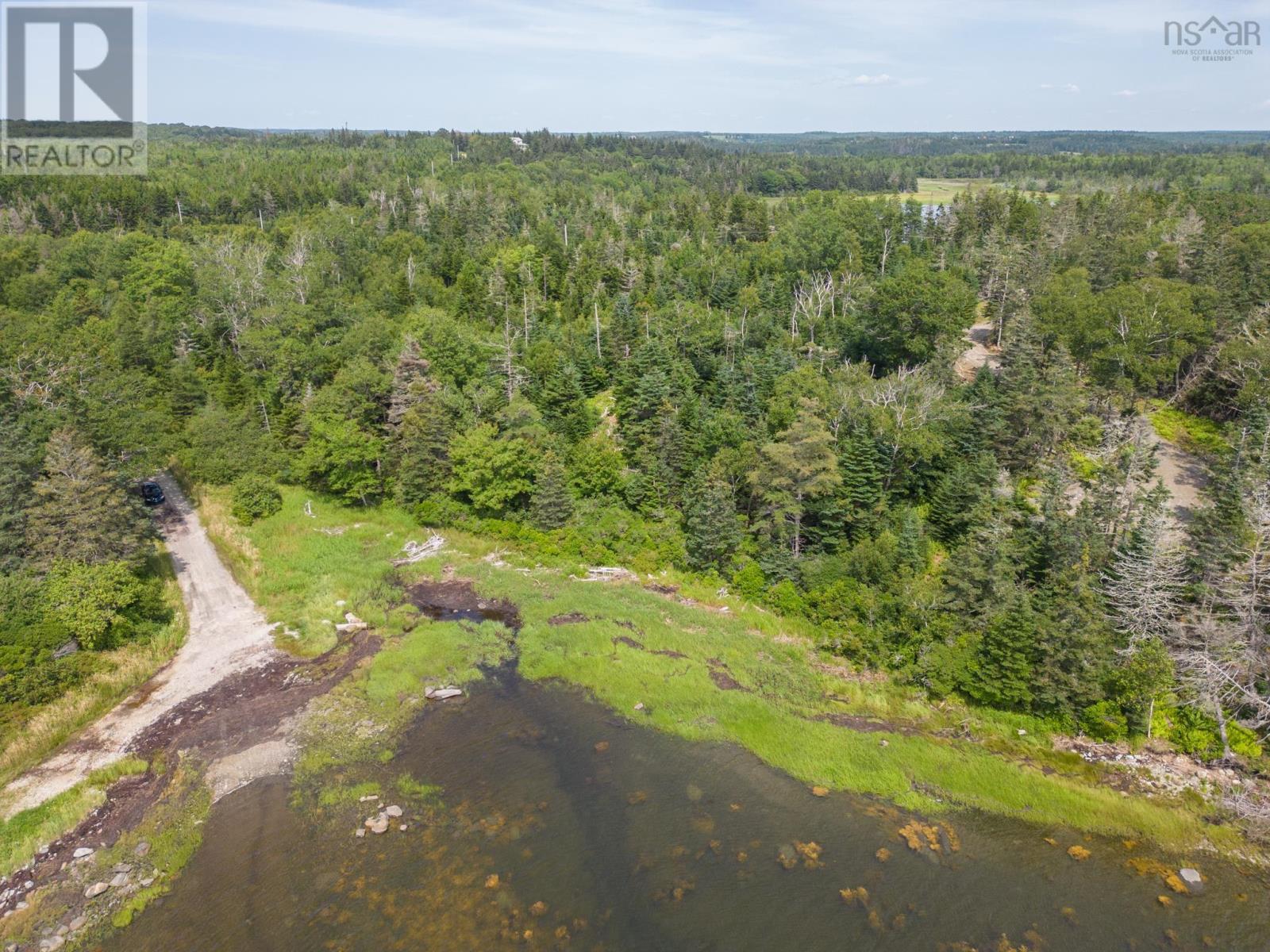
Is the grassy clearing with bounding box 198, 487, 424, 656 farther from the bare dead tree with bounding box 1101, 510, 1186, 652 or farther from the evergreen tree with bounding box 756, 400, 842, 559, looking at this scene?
the bare dead tree with bounding box 1101, 510, 1186, 652

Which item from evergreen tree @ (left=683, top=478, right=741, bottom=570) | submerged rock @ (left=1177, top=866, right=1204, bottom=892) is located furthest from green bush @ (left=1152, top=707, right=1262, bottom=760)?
evergreen tree @ (left=683, top=478, right=741, bottom=570)

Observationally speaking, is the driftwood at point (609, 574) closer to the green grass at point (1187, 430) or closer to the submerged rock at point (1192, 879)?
the submerged rock at point (1192, 879)

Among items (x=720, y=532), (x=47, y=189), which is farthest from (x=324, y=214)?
(x=720, y=532)

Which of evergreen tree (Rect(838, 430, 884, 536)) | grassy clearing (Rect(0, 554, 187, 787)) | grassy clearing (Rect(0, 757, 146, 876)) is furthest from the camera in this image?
evergreen tree (Rect(838, 430, 884, 536))

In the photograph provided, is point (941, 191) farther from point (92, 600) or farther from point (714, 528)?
point (92, 600)

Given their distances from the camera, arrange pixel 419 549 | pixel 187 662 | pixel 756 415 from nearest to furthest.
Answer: pixel 187 662
pixel 419 549
pixel 756 415


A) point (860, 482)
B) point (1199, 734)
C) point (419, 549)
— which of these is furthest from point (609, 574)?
point (1199, 734)
